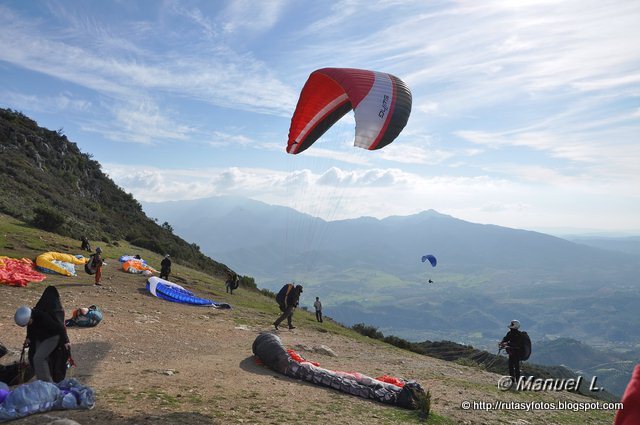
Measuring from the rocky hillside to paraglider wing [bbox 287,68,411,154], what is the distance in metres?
19.1

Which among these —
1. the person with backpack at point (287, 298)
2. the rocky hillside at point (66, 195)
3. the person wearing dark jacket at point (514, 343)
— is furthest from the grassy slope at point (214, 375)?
the rocky hillside at point (66, 195)

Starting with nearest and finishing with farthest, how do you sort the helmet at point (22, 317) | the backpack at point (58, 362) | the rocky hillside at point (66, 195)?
the helmet at point (22, 317), the backpack at point (58, 362), the rocky hillside at point (66, 195)

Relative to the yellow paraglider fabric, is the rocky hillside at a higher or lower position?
higher

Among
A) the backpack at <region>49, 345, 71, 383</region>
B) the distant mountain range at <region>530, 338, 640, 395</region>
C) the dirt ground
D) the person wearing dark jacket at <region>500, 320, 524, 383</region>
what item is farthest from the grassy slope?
the distant mountain range at <region>530, 338, 640, 395</region>

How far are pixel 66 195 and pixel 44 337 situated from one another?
116 feet

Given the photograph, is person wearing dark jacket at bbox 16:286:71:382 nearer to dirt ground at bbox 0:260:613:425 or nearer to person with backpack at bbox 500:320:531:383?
dirt ground at bbox 0:260:613:425

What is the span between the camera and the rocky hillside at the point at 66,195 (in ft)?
94.3

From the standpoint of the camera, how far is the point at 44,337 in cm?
719

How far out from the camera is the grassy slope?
24.7 feet

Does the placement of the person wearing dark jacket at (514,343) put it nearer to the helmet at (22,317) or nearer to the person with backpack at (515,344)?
the person with backpack at (515,344)

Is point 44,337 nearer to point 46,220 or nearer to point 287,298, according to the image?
point 287,298

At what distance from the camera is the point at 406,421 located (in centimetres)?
841

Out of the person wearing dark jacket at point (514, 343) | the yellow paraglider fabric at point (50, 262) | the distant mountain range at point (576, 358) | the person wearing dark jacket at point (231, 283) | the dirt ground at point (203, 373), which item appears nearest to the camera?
the dirt ground at point (203, 373)

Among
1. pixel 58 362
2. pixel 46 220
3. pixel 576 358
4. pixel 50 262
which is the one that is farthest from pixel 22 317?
pixel 576 358
